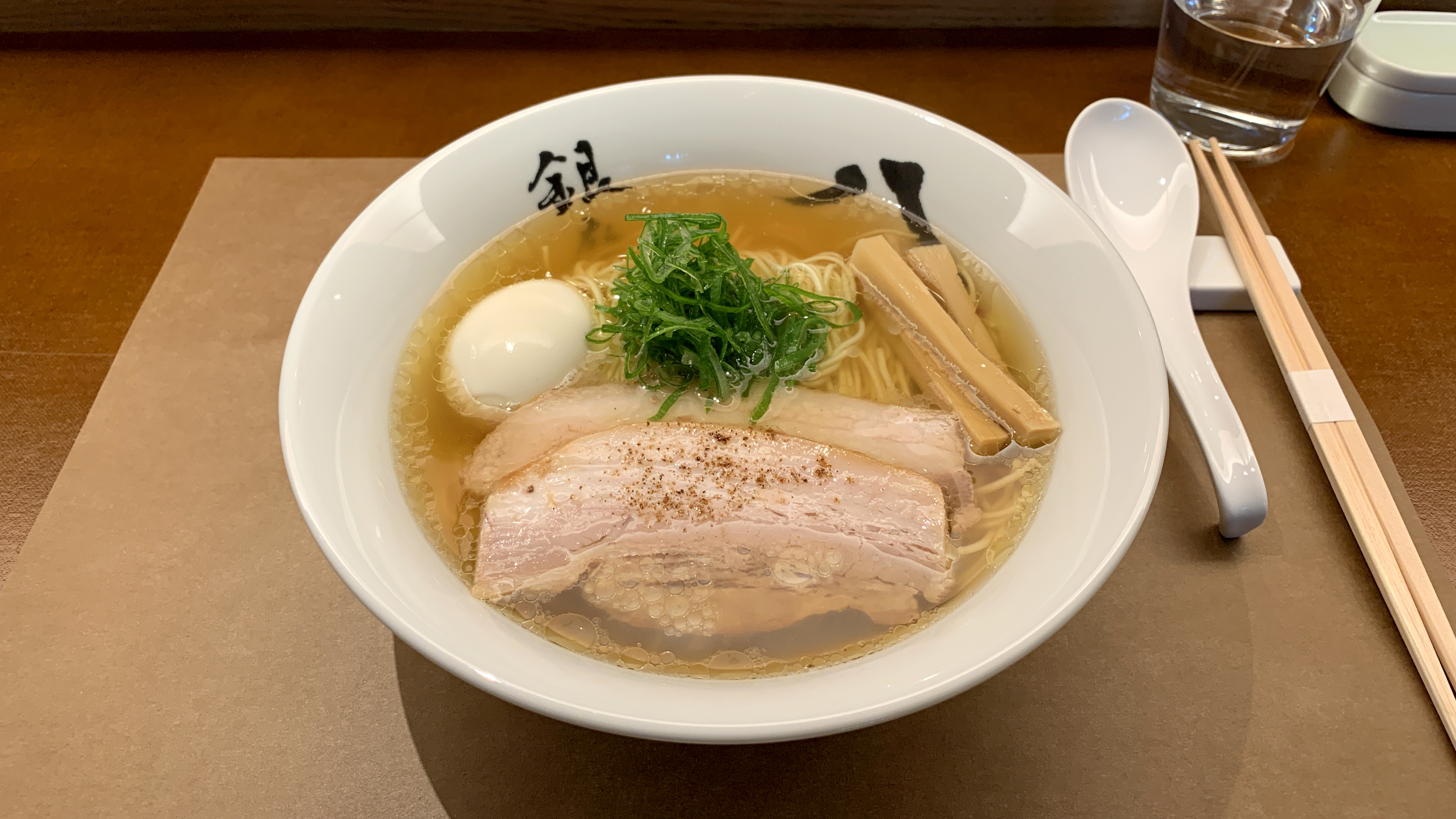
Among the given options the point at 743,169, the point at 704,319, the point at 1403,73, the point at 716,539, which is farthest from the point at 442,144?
the point at 1403,73

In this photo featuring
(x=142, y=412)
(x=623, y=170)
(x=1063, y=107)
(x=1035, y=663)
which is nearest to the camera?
(x=1035, y=663)

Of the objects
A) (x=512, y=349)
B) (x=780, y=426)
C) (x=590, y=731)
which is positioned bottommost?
(x=590, y=731)

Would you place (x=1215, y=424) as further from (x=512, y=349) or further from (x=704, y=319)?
(x=512, y=349)

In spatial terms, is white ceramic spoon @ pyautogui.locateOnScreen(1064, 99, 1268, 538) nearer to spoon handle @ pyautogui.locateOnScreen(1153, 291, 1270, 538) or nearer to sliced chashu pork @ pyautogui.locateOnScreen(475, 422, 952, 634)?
spoon handle @ pyautogui.locateOnScreen(1153, 291, 1270, 538)

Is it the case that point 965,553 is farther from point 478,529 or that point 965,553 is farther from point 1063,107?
point 1063,107

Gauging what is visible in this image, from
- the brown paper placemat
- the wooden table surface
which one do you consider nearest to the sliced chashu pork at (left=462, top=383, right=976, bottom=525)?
the brown paper placemat

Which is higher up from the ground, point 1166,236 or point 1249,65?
point 1249,65

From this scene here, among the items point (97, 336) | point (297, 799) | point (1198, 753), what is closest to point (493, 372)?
point (297, 799)

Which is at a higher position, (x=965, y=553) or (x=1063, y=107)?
(x=1063, y=107)
